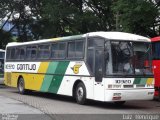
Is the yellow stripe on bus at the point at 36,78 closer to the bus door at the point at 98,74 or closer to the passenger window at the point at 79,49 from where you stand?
the passenger window at the point at 79,49

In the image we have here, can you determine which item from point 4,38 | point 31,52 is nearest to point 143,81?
point 31,52

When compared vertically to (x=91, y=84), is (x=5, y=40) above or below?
above

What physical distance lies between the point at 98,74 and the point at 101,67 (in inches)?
12.0

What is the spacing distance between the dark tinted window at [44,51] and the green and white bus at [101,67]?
0.18m

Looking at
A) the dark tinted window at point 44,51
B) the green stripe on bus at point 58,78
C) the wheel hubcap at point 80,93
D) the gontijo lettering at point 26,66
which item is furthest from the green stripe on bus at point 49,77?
the wheel hubcap at point 80,93

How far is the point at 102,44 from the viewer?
18.3 metres

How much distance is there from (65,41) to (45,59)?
85.9 inches

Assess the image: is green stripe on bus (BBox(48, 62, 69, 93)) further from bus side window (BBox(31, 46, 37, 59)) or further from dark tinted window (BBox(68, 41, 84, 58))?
bus side window (BBox(31, 46, 37, 59))

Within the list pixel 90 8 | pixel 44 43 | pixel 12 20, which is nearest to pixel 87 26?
pixel 90 8

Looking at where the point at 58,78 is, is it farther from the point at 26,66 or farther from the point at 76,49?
the point at 26,66

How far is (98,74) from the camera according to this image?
18.2 metres

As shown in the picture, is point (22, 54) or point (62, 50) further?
point (22, 54)

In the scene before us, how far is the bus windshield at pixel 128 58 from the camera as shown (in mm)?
17906

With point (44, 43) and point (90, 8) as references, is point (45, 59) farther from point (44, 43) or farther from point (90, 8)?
point (90, 8)
